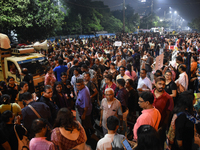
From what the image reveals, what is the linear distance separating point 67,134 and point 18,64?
5.33m

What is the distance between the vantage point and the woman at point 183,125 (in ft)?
8.80

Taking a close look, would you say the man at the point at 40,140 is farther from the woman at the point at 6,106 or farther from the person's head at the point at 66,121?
the woman at the point at 6,106

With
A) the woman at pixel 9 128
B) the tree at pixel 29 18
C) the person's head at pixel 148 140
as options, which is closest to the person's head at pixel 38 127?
the woman at pixel 9 128

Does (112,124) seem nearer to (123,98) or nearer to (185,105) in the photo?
(185,105)

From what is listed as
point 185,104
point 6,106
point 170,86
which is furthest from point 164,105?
point 6,106

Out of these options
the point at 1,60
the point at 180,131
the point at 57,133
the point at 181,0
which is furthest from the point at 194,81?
the point at 181,0

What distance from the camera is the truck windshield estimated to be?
696 centimetres

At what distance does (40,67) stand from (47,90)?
13.7 feet

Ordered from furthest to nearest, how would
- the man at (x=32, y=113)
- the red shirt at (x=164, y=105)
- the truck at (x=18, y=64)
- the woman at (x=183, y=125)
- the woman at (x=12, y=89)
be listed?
the truck at (x=18, y=64) < the woman at (x=12, y=89) < the red shirt at (x=164, y=105) < the man at (x=32, y=113) < the woman at (x=183, y=125)

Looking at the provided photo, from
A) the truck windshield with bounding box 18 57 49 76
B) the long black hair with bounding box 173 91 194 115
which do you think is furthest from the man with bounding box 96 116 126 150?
the truck windshield with bounding box 18 57 49 76

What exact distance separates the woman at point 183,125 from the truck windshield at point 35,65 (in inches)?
236

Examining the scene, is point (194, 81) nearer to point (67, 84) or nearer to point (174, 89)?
point (174, 89)

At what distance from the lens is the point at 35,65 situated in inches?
287

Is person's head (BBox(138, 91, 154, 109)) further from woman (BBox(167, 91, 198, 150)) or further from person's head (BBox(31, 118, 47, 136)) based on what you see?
person's head (BBox(31, 118, 47, 136))
